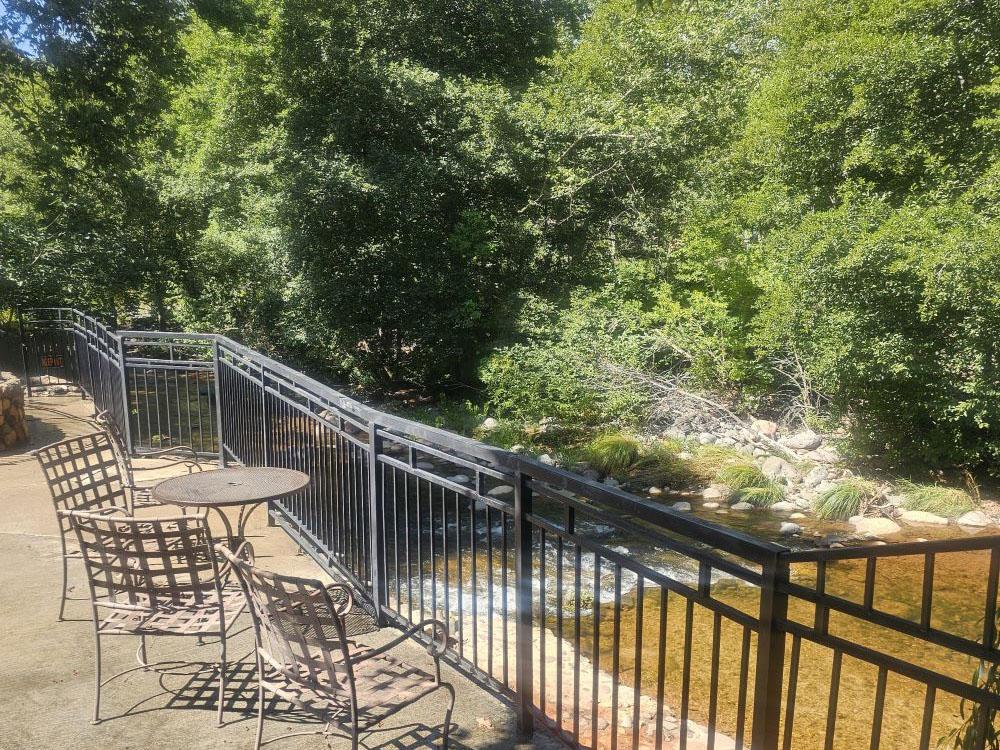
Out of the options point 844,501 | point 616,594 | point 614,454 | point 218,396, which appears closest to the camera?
point 616,594

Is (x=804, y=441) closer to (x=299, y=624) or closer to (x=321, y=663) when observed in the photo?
(x=321, y=663)

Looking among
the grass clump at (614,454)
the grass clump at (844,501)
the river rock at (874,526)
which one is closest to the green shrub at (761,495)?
the grass clump at (844,501)

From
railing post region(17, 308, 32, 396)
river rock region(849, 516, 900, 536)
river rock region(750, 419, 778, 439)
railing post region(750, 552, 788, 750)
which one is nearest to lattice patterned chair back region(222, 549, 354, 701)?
railing post region(750, 552, 788, 750)

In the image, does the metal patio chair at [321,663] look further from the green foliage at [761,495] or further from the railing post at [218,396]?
the green foliage at [761,495]

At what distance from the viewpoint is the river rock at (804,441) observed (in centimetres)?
1289

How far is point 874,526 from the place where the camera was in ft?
32.8

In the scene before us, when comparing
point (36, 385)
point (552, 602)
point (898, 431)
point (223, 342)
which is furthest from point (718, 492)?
point (36, 385)

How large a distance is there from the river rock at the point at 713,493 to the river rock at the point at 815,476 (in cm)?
146

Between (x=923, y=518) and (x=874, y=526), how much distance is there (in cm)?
93

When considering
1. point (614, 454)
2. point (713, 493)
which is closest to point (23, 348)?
point (614, 454)

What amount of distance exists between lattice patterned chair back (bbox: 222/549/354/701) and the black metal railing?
66cm

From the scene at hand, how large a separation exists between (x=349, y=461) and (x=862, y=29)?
13131 mm

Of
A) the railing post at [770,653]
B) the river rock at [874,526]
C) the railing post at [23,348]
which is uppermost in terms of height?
the railing post at [770,653]

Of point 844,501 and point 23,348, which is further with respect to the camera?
point 23,348
